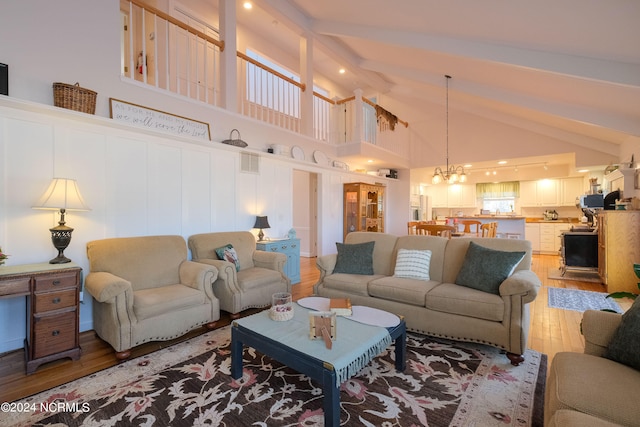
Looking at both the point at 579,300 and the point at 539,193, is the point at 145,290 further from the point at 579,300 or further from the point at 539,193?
the point at 539,193

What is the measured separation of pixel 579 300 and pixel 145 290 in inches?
215

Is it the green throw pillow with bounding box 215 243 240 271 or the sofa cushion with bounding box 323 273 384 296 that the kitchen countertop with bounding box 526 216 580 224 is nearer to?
the sofa cushion with bounding box 323 273 384 296

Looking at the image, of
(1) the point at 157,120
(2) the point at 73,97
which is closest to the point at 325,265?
(1) the point at 157,120

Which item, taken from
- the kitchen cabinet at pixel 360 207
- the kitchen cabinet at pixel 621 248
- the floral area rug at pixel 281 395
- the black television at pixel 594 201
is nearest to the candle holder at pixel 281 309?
the floral area rug at pixel 281 395

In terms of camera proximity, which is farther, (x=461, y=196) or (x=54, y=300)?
(x=461, y=196)

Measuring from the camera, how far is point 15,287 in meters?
2.14

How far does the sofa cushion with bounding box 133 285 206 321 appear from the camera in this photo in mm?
2471

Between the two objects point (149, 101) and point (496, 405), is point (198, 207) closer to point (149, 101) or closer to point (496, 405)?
point (149, 101)

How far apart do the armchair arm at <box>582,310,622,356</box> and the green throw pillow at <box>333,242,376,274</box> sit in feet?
6.63

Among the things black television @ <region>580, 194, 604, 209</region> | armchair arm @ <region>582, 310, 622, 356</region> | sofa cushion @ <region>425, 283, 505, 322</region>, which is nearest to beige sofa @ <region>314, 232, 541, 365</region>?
sofa cushion @ <region>425, 283, 505, 322</region>

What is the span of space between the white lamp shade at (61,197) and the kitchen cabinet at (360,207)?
516 centimetres

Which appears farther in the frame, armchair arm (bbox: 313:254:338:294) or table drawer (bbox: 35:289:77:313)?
Answer: armchair arm (bbox: 313:254:338:294)

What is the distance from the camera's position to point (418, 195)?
923 centimetres

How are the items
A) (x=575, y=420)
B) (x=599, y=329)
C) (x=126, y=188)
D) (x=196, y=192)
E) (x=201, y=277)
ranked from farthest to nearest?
(x=196, y=192) < (x=126, y=188) < (x=201, y=277) < (x=599, y=329) < (x=575, y=420)
